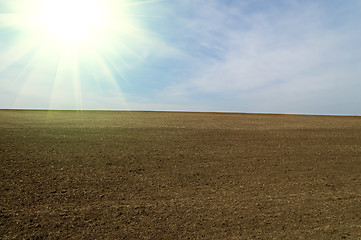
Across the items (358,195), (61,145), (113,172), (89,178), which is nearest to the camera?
(358,195)

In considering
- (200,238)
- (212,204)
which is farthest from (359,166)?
(200,238)

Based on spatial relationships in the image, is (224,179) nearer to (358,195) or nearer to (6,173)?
(358,195)

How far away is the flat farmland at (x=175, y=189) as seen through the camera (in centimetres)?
476

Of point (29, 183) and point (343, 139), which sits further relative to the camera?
point (343, 139)

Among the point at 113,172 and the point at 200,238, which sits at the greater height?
the point at 113,172

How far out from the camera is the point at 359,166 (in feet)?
28.5

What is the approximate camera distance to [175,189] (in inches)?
253

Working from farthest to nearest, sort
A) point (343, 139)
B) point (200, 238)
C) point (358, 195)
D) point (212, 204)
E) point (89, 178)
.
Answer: point (343, 139) → point (89, 178) → point (358, 195) → point (212, 204) → point (200, 238)

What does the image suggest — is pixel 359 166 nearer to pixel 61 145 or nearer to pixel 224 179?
pixel 224 179

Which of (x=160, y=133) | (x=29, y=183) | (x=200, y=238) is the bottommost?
(x=200, y=238)

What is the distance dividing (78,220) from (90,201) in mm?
757

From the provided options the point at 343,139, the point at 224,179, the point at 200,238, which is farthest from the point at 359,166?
the point at 200,238

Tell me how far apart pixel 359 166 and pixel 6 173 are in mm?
12048

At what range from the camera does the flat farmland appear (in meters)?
4.76
